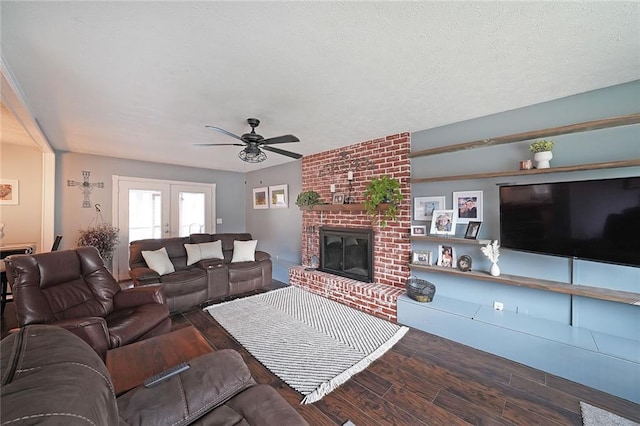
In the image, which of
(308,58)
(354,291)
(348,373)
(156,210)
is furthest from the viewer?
(156,210)

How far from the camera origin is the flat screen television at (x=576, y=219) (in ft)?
5.98

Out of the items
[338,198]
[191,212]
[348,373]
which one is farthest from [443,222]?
[191,212]

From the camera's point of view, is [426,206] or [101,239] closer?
[426,206]

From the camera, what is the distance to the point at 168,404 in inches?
39.9

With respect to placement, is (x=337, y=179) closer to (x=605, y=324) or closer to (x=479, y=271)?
(x=479, y=271)

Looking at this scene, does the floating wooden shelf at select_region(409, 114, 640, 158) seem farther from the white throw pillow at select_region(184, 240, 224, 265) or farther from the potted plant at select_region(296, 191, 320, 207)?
the white throw pillow at select_region(184, 240, 224, 265)

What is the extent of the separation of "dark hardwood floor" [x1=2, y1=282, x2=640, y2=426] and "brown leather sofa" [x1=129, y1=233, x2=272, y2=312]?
153 centimetres

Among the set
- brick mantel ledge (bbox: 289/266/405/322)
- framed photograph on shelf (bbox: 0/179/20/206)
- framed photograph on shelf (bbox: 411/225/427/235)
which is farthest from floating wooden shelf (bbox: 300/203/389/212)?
framed photograph on shelf (bbox: 0/179/20/206)

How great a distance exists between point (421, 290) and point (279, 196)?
142 inches

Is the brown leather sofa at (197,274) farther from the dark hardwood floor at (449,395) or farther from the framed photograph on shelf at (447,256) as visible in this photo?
the framed photograph on shelf at (447,256)

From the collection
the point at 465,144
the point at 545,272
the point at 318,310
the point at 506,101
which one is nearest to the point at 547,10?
the point at 506,101

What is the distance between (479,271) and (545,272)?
0.55m

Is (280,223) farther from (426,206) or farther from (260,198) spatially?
(426,206)

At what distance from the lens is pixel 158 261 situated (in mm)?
3471
